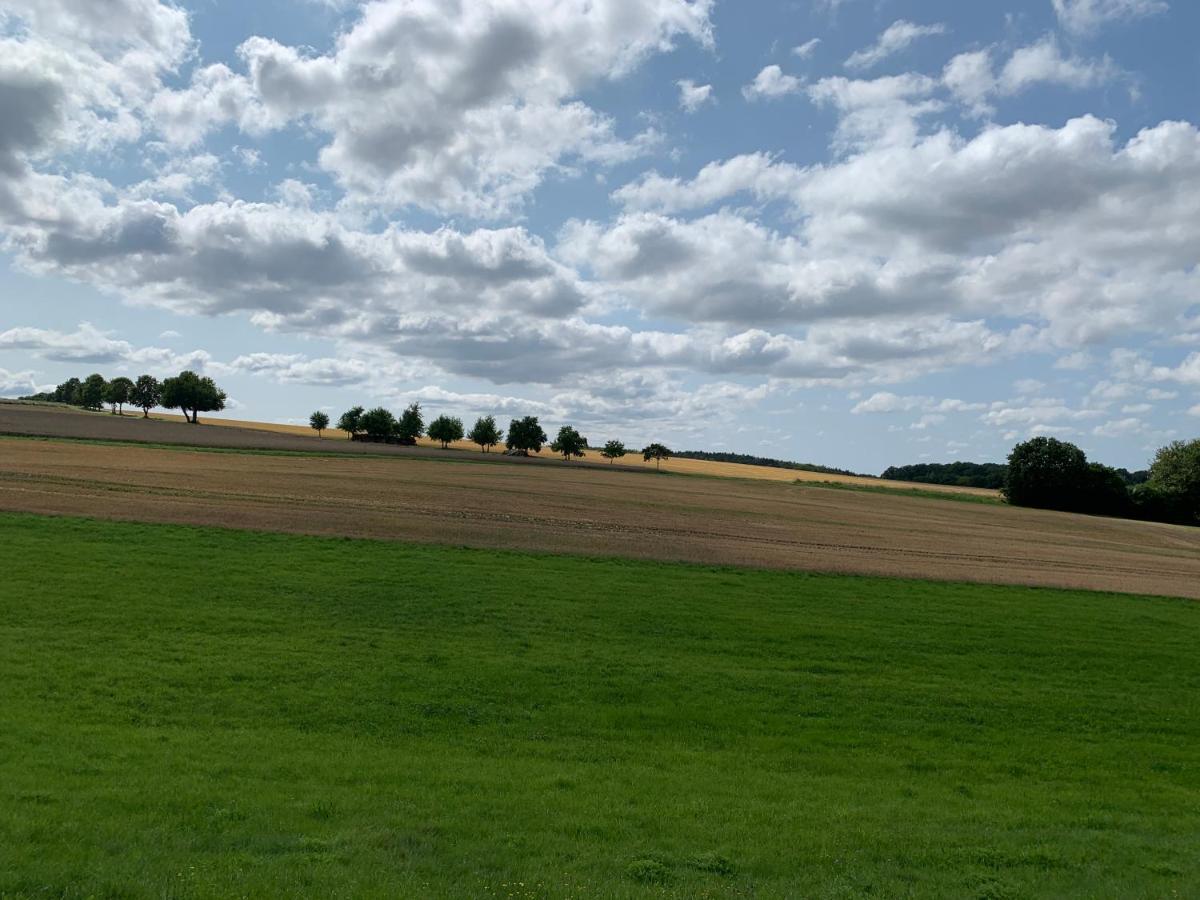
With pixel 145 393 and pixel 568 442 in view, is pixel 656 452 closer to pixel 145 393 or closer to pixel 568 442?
pixel 568 442

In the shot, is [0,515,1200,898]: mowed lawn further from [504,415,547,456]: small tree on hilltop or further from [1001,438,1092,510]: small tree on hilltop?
[504,415,547,456]: small tree on hilltop

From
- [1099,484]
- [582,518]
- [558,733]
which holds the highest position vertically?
[1099,484]

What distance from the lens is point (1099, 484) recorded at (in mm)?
107312

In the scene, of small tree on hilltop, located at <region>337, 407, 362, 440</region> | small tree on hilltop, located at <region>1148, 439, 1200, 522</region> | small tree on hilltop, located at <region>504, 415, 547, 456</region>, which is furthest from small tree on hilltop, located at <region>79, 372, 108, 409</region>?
small tree on hilltop, located at <region>1148, 439, 1200, 522</region>

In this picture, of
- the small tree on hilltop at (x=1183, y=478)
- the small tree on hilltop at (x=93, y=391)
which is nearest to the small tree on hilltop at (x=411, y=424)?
the small tree on hilltop at (x=93, y=391)

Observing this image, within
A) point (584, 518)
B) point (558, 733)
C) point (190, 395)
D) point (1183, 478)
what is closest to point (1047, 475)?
point (1183, 478)

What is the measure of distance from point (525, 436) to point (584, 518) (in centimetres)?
11756

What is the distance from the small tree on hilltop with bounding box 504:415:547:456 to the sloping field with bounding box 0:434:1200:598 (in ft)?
267

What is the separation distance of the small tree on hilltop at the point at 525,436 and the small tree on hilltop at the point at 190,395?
6064cm

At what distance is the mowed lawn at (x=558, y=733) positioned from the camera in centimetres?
1009

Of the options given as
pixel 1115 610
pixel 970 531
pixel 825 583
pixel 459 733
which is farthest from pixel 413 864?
pixel 970 531

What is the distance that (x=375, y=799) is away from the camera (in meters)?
12.0

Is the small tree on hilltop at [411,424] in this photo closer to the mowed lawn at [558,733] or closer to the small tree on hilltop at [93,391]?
the small tree on hilltop at [93,391]

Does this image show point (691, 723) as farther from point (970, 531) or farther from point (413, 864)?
point (970, 531)
